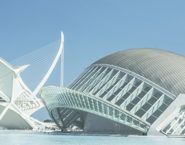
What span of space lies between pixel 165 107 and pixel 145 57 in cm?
1199

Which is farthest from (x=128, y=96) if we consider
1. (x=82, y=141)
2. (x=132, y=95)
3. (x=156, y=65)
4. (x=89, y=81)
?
(x=82, y=141)

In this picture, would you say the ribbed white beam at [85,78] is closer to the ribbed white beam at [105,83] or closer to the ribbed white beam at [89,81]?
the ribbed white beam at [89,81]

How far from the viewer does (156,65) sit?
54719 mm

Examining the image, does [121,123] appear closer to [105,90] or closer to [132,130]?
[132,130]

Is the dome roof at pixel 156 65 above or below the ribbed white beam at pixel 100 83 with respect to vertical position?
above

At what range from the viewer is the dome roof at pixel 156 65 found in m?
50.9

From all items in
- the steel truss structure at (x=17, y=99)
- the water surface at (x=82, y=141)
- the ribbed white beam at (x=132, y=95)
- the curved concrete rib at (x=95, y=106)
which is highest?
the water surface at (x=82, y=141)

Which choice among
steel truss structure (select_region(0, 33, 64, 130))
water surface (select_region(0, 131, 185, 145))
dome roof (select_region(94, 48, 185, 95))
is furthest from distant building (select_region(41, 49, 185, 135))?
steel truss structure (select_region(0, 33, 64, 130))

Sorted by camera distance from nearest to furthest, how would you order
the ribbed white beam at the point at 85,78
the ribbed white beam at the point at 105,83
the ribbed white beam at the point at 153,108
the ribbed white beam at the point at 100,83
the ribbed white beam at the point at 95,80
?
the ribbed white beam at the point at 153,108 < the ribbed white beam at the point at 105,83 < the ribbed white beam at the point at 100,83 < the ribbed white beam at the point at 95,80 < the ribbed white beam at the point at 85,78

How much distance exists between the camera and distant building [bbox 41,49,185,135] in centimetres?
4644

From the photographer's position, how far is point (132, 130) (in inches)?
1869

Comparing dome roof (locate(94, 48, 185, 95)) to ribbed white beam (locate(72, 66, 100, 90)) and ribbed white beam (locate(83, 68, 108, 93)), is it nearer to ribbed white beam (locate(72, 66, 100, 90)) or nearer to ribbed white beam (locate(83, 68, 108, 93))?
ribbed white beam (locate(72, 66, 100, 90))

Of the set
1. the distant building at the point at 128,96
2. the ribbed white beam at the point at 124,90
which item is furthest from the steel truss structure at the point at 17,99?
the ribbed white beam at the point at 124,90

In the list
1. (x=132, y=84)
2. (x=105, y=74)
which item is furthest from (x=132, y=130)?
(x=105, y=74)
